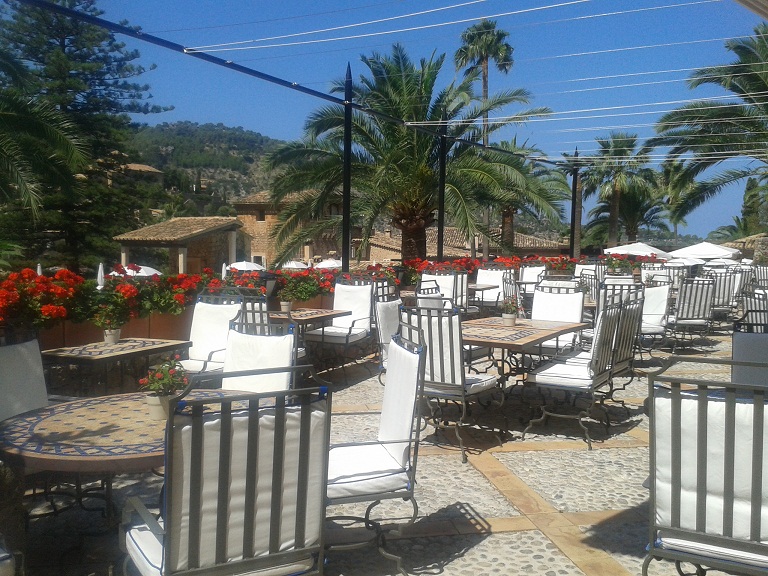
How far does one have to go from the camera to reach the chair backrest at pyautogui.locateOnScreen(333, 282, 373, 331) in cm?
818

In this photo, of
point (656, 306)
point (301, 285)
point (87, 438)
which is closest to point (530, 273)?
point (656, 306)

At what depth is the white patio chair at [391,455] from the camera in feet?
9.38

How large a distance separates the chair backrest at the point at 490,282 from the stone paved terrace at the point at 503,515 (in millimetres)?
5944

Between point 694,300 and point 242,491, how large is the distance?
857 centimetres

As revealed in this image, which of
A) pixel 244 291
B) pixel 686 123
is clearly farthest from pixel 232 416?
pixel 686 123

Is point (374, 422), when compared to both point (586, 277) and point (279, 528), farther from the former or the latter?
point (586, 277)

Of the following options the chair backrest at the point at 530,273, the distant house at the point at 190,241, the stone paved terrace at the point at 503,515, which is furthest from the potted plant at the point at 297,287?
the distant house at the point at 190,241

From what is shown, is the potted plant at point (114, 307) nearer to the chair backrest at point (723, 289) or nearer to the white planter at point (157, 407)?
the white planter at point (157, 407)

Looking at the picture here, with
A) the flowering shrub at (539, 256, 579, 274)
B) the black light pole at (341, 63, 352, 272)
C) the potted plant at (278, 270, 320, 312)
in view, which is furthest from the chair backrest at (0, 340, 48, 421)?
the flowering shrub at (539, 256, 579, 274)

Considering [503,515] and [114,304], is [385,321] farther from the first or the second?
[503,515]

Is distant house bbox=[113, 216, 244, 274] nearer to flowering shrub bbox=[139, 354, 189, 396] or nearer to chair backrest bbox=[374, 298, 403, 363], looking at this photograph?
chair backrest bbox=[374, 298, 403, 363]

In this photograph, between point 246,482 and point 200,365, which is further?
point 200,365

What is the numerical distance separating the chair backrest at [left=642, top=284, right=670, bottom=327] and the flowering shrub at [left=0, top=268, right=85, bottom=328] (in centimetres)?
618

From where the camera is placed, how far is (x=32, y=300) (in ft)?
17.2
